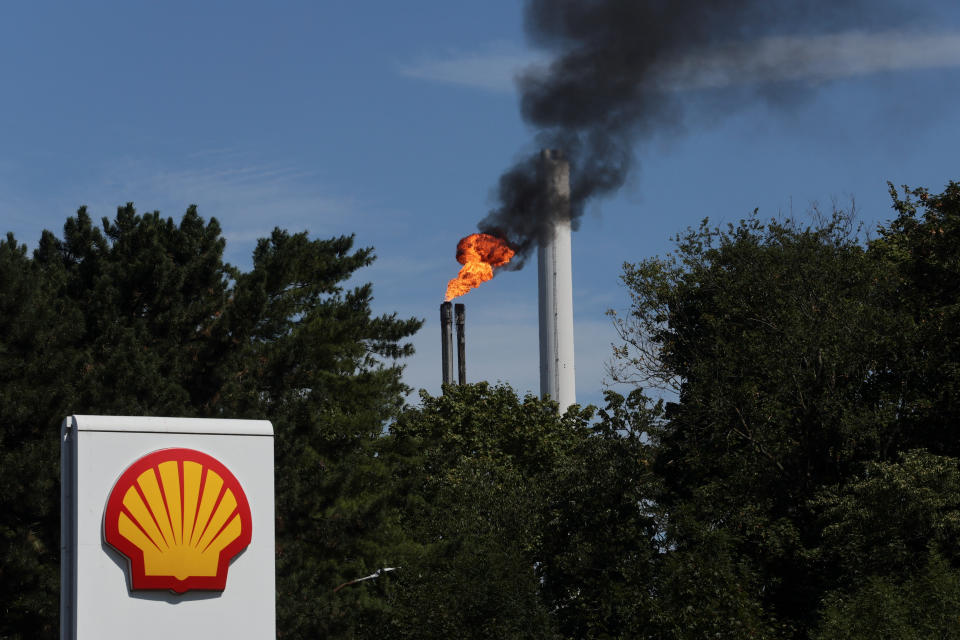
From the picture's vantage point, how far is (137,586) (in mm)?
14523

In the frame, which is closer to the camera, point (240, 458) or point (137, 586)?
point (137, 586)

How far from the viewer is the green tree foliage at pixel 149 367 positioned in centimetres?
2880

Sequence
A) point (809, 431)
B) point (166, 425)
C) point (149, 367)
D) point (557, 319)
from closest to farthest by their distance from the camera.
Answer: point (166, 425)
point (149, 367)
point (809, 431)
point (557, 319)

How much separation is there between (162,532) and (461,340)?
81.0m

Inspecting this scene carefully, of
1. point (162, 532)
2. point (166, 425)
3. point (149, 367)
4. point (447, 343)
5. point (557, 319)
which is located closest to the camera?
point (162, 532)

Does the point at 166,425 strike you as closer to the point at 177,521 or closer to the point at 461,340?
the point at 177,521

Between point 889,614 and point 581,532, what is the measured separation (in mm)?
11191

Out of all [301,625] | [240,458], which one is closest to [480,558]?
[301,625]

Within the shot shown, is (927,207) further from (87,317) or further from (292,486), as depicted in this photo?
(87,317)

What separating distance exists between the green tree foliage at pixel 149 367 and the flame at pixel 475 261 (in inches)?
2154

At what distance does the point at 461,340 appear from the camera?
314ft

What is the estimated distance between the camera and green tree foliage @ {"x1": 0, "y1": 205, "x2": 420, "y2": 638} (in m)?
28.8

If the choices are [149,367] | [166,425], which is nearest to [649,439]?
[149,367]

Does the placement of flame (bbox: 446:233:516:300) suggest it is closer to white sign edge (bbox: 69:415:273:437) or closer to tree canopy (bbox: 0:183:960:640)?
tree canopy (bbox: 0:183:960:640)
